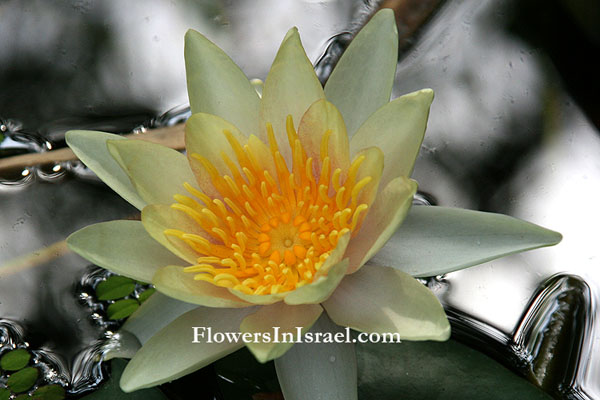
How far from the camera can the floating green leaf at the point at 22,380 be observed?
182 cm

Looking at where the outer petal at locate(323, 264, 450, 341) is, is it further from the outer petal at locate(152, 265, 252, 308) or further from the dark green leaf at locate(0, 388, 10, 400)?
the dark green leaf at locate(0, 388, 10, 400)

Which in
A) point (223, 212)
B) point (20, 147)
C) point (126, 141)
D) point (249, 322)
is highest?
point (126, 141)

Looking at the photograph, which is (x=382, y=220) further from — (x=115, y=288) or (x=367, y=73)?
(x=115, y=288)

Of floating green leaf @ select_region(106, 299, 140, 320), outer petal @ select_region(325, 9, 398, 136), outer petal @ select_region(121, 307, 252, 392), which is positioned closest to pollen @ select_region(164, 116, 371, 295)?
outer petal @ select_region(121, 307, 252, 392)

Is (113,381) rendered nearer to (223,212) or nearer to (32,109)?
(223,212)

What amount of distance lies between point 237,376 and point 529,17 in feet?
6.31

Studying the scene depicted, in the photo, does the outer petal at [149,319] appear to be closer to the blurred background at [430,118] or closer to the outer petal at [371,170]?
the blurred background at [430,118]

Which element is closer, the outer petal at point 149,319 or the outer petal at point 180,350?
the outer petal at point 180,350

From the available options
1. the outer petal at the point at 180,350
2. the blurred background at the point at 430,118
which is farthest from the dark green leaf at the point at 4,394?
the outer petal at the point at 180,350

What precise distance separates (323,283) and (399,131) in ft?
1.60

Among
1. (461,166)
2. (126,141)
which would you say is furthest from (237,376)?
(461,166)

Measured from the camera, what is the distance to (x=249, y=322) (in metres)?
1.41

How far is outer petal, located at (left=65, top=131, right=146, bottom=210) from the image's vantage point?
1.66m

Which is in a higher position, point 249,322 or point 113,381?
point 249,322
